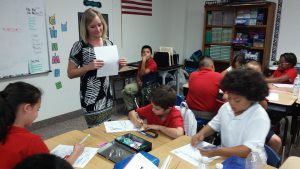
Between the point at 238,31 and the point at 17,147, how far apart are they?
506 cm

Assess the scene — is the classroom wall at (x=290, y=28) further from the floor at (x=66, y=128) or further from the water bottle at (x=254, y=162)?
the water bottle at (x=254, y=162)

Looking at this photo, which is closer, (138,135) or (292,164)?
(292,164)

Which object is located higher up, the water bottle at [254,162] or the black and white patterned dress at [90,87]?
the black and white patterned dress at [90,87]

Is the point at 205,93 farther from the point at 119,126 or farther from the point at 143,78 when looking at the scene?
the point at 143,78

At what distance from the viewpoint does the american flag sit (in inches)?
195

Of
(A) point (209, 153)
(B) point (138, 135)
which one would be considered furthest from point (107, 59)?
(A) point (209, 153)

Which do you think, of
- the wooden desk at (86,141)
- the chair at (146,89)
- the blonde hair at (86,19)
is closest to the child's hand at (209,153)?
the wooden desk at (86,141)

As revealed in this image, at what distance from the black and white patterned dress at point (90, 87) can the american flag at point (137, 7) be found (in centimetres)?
319

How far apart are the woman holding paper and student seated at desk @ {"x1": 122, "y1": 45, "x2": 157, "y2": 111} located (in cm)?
207

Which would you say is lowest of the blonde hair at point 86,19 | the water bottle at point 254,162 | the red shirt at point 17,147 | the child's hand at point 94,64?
the water bottle at point 254,162

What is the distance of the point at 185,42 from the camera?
6258 mm

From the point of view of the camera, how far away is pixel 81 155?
1.47 meters

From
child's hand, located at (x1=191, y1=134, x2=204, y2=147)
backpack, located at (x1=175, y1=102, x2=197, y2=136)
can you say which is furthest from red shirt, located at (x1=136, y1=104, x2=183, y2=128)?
child's hand, located at (x1=191, y1=134, x2=204, y2=147)

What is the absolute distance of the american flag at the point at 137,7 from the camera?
4.94 meters
